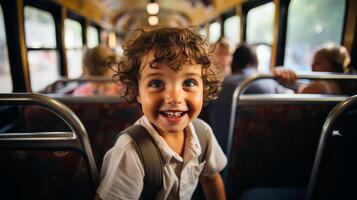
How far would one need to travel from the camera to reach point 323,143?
3.43ft

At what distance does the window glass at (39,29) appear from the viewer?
2785mm

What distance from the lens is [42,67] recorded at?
357cm

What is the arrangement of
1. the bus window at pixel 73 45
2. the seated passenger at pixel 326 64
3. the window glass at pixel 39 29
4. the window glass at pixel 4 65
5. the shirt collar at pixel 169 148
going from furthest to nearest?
1. the bus window at pixel 73 45
2. the window glass at pixel 39 29
3. the window glass at pixel 4 65
4. the seated passenger at pixel 326 64
5. the shirt collar at pixel 169 148

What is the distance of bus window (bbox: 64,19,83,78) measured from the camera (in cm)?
412

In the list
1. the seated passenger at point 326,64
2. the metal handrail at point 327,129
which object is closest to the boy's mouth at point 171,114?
the metal handrail at point 327,129

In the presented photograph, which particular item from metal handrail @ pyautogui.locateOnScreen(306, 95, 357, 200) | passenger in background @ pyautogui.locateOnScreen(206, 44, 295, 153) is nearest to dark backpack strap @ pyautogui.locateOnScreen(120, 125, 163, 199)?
metal handrail @ pyautogui.locateOnScreen(306, 95, 357, 200)

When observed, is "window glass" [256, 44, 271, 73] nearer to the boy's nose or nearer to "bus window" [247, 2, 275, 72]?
"bus window" [247, 2, 275, 72]

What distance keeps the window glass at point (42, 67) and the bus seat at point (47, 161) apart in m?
1.98

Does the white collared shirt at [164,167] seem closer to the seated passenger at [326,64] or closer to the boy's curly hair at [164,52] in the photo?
the boy's curly hair at [164,52]

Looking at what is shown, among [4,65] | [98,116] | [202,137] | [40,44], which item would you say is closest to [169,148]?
[202,137]

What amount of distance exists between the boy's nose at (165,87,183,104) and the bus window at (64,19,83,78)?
11.9 ft

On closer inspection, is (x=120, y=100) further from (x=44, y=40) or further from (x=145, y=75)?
(x=44, y=40)

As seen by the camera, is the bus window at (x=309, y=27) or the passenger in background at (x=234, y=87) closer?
the passenger in background at (x=234, y=87)

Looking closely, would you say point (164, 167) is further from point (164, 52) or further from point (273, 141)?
point (273, 141)
